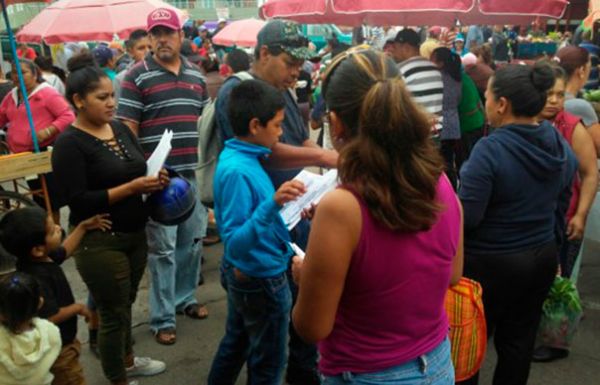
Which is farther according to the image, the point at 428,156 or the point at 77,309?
the point at 77,309

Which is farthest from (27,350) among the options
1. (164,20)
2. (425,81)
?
(425,81)

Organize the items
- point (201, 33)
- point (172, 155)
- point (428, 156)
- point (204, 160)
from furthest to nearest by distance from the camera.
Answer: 1. point (201, 33)
2. point (172, 155)
3. point (204, 160)
4. point (428, 156)

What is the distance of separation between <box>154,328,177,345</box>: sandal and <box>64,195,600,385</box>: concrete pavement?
0.04 metres

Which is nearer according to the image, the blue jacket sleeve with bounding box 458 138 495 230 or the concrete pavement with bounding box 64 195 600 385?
the blue jacket sleeve with bounding box 458 138 495 230

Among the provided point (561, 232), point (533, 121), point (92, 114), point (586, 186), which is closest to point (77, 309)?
point (92, 114)

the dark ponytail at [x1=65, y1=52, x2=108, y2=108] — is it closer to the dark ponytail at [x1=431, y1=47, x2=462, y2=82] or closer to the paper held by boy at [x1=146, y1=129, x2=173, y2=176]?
the paper held by boy at [x1=146, y1=129, x2=173, y2=176]

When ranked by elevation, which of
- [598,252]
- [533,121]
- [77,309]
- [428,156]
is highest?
[428,156]

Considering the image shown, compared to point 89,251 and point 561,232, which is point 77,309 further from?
point 561,232

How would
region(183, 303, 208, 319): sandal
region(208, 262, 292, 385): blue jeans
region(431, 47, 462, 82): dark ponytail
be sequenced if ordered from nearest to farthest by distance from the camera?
1. region(208, 262, 292, 385): blue jeans
2. region(183, 303, 208, 319): sandal
3. region(431, 47, 462, 82): dark ponytail

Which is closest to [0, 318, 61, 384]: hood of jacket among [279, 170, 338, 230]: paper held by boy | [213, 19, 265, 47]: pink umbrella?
[279, 170, 338, 230]: paper held by boy

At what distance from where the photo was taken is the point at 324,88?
1.80 metres

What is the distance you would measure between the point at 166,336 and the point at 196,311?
1.33 ft

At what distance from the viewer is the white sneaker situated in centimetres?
366

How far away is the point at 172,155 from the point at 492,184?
231 centimetres
